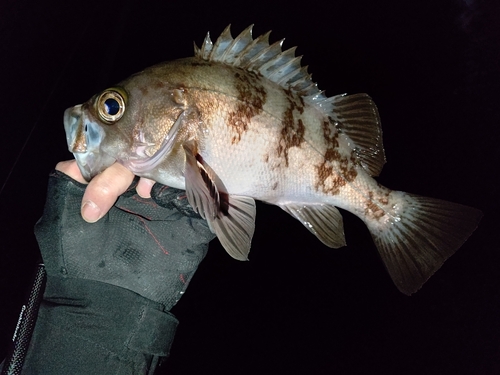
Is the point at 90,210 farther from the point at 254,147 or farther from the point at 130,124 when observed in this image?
the point at 254,147

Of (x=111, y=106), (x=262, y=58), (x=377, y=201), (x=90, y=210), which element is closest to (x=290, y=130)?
(x=262, y=58)

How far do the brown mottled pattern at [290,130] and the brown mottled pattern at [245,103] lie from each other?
0.11m

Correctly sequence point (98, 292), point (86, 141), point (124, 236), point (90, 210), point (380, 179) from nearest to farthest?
point (90, 210), point (86, 141), point (98, 292), point (124, 236), point (380, 179)

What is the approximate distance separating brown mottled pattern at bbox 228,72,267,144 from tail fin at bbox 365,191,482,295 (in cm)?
67

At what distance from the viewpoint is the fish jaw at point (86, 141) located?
1118 mm

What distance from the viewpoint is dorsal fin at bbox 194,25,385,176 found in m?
1.21

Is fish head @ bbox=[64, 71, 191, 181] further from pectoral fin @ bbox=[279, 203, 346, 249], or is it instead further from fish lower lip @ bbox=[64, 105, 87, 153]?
pectoral fin @ bbox=[279, 203, 346, 249]

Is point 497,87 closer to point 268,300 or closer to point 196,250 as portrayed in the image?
point 268,300

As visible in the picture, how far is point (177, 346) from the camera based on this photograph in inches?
109

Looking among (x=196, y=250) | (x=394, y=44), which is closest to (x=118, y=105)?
(x=196, y=250)

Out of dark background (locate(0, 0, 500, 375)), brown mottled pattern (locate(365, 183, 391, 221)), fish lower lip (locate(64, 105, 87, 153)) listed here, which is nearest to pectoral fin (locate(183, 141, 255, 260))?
fish lower lip (locate(64, 105, 87, 153))

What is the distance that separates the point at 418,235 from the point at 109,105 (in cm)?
128

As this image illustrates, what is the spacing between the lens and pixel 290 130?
120cm

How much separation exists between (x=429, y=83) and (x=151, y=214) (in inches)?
112
